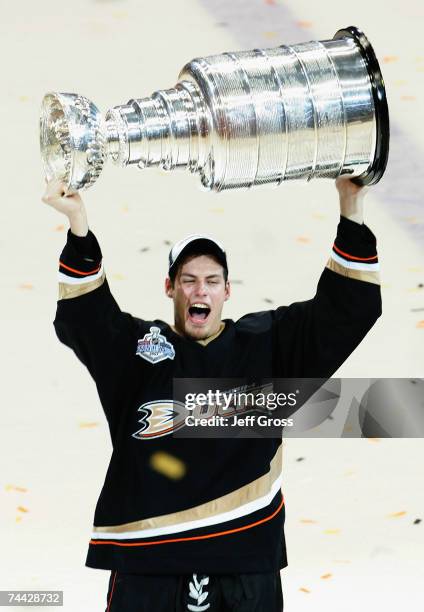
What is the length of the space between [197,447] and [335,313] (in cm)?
36

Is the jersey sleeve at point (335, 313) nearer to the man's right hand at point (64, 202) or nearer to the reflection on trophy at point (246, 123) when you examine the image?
the reflection on trophy at point (246, 123)

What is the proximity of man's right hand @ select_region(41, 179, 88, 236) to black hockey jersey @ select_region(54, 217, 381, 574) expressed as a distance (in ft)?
0.48

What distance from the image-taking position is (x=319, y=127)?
283 centimetres

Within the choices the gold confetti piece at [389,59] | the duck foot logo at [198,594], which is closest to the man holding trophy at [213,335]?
the duck foot logo at [198,594]

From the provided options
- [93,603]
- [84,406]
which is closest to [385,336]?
[84,406]

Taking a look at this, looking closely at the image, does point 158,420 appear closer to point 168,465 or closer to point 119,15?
point 168,465

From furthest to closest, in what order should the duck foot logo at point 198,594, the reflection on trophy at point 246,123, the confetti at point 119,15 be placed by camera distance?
the confetti at point 119,15, the duck foot logo at point 198,594, the reflection on trophy at point 246,123

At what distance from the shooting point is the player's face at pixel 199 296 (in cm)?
314

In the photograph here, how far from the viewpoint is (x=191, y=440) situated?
3.05 metres

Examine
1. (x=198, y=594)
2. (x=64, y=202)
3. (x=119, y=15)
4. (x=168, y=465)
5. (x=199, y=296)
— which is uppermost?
(x=119, y=15)

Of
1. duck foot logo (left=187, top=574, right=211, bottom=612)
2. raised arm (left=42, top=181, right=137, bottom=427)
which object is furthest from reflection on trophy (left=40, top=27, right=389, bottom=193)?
duck foot logo (left=187, top=574, right=211, bottom=612)

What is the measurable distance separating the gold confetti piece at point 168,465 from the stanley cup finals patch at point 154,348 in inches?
7.1

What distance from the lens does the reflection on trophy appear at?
9.15ft
